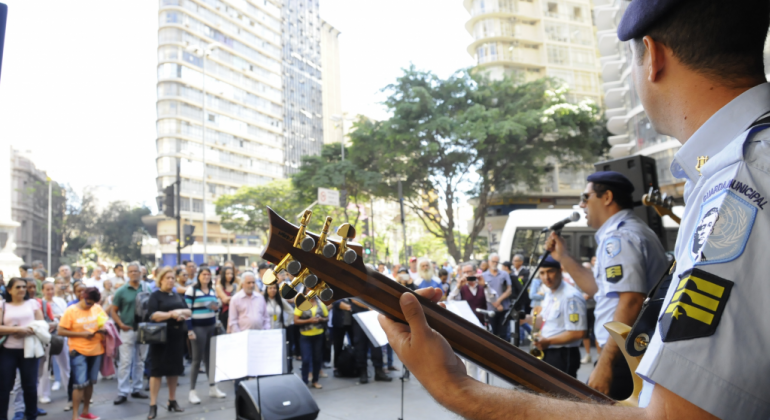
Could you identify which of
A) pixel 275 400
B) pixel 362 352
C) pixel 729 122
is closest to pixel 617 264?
pixel 729 122

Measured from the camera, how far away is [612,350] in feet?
8.92

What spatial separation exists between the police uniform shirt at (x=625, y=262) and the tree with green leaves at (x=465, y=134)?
1997cm

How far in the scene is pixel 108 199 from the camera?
56906 millimetres

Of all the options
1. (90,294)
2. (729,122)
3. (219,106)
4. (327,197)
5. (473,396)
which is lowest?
(90,294)

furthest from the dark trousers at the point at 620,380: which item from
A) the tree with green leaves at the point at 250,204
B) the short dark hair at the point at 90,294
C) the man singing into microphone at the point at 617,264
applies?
the tree with green leaves at the point at 250,204

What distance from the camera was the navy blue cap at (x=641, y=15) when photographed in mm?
1076

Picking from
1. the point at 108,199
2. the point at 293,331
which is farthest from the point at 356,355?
the point at 108,199

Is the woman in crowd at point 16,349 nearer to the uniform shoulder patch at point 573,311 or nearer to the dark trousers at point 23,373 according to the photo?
the dark trousers at point 23,373

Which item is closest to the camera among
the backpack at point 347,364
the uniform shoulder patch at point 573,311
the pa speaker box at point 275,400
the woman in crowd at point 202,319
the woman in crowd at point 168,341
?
the uniform shoulder patch at point 573,311

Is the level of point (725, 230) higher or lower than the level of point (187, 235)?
lower

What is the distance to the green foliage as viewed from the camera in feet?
182

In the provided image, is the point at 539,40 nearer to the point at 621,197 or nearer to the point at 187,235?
the point at 187,235

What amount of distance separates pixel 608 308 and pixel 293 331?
23.6ft

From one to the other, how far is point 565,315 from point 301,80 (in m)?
92.7
